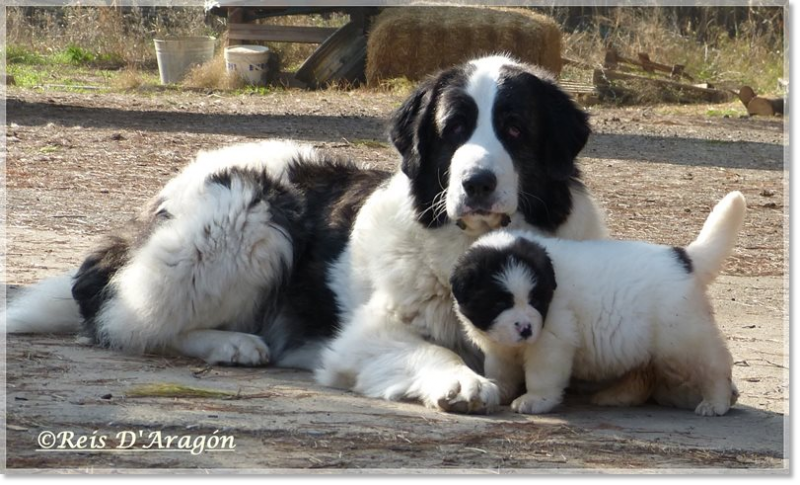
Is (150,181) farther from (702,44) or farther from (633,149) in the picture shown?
(702,44)

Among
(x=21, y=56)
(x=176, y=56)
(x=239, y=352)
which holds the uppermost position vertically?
(x=21, y=56)

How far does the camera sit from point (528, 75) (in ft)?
16.2

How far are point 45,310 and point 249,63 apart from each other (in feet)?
42.2

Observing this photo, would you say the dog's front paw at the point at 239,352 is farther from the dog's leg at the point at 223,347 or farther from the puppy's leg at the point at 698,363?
the puppy's leg at the point at 698,363

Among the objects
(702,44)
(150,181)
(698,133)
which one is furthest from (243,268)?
(702,44)

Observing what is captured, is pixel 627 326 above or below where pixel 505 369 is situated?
above

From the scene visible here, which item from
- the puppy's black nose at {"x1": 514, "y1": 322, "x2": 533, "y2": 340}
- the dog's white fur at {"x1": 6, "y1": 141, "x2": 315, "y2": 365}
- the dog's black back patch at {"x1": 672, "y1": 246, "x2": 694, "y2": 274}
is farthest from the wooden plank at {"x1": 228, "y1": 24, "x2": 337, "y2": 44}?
the puppy's black nose at {"x1": 514, "y1": 322, "x2": 533, "y2": 340}

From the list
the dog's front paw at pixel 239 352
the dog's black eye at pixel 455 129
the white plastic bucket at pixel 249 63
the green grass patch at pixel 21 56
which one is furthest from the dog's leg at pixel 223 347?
the green grass patch at pixel 21 56

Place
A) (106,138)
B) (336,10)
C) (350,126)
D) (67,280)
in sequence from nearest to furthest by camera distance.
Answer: (67,280) → (106,138) → (350,126) → (336,10)

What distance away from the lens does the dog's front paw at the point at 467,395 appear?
4.42m

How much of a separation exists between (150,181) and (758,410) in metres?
6.72

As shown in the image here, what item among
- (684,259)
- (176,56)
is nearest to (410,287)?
(684,259)

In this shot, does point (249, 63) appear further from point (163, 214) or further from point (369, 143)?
point (163, 214)

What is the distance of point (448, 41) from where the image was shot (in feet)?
61.2
